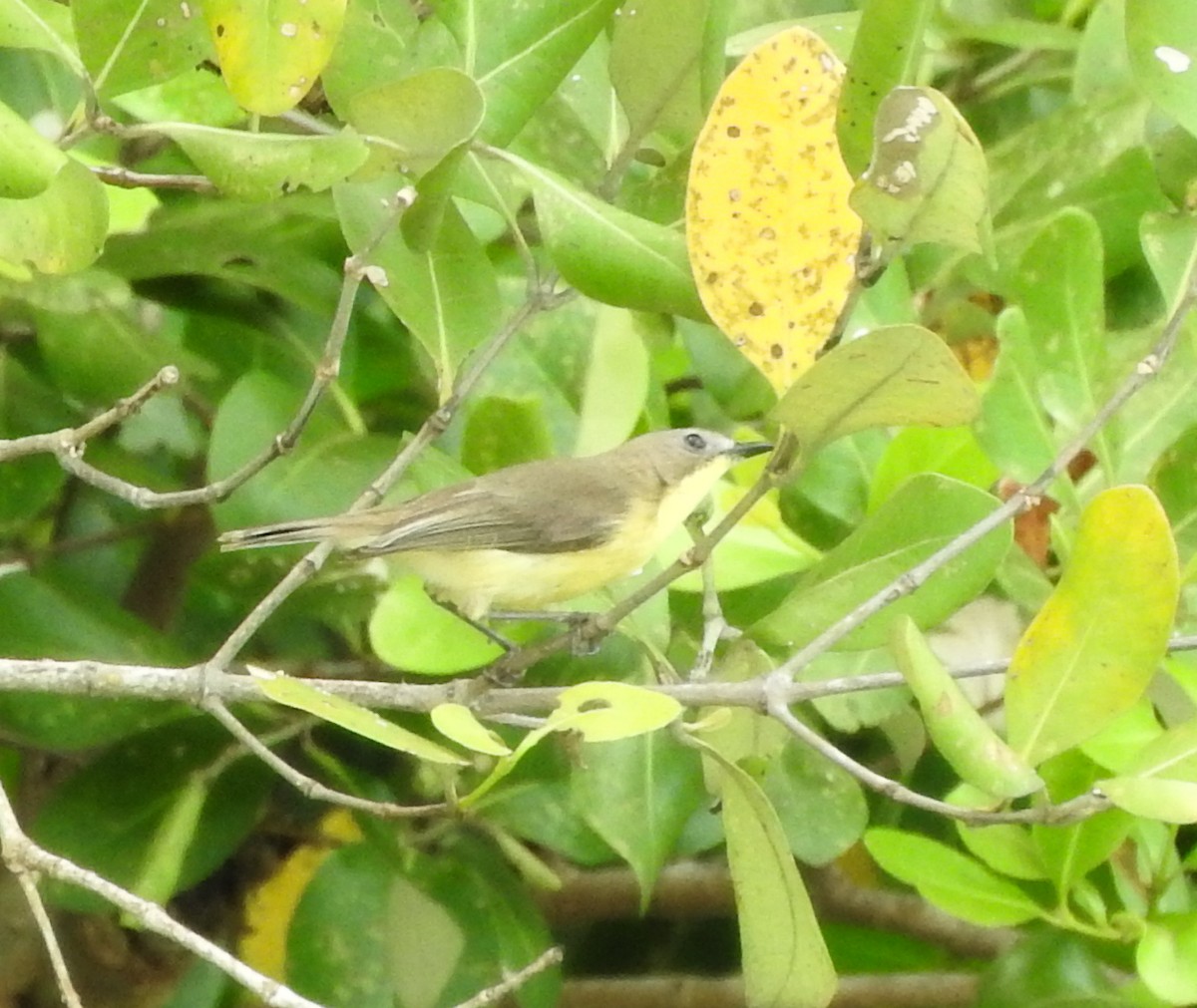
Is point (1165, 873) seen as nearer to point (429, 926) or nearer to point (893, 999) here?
point (893, 999)

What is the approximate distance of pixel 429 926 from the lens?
1.10 m

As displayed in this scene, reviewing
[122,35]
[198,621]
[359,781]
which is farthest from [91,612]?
[122,35]

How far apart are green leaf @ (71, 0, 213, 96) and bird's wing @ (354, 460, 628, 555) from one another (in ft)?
1.34

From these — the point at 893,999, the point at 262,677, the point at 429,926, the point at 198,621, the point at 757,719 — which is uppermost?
the point at 262,677

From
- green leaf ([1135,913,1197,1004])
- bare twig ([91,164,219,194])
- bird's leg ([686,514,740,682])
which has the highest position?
bare twig ([91,164,219,194])

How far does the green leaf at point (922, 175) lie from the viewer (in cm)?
68

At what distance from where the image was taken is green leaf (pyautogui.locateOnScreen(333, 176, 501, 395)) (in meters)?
0.94

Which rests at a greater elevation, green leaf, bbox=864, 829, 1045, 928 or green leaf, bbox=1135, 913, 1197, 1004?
green leaf, bbox=1135, 913, 1197, 1004

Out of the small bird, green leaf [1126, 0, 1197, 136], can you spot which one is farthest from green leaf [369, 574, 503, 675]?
green leaf [1126, 0, 1197, 136]

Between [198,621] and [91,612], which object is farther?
[198,621]

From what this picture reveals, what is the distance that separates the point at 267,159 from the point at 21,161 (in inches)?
5.0

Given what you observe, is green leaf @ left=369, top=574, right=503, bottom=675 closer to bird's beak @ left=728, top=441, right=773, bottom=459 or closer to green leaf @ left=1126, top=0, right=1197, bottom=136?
bird's beak @ left=728, top=441, right=773, bottom=459

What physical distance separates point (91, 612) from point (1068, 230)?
0.79 metres

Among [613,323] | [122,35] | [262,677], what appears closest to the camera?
[262,677]
